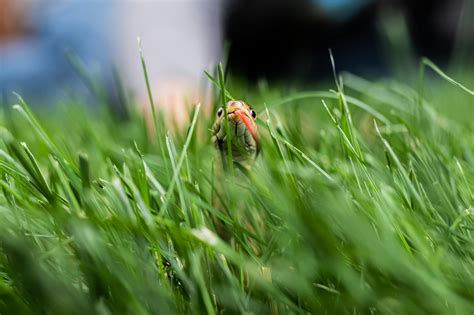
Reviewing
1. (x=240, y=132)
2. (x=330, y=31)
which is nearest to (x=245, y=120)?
(x=240, y=132)

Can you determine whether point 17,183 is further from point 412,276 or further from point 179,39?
point 179,39

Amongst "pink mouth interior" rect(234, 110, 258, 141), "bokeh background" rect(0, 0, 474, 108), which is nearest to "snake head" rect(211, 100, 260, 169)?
"pink mouth interior" rect(234, 110, 258, 141)

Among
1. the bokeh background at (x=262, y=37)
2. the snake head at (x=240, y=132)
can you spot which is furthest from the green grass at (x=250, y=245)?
the bokeh background at (x=262, y=37)

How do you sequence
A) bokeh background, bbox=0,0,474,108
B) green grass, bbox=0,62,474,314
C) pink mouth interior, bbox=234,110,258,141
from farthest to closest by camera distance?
bokeh background, bbox=0,0,474,108 → pink mouth interior, bbox=234,110,258,141 → green grass, bbox=0,62,474,314

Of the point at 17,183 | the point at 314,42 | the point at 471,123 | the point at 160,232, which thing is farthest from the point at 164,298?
the point at 314,42

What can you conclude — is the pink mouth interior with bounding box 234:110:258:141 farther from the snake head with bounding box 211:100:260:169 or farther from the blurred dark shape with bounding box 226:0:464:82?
the blurred dark shape with bounding box 226:0:464:82

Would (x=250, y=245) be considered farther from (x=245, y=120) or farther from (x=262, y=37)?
(x=262, y=37)

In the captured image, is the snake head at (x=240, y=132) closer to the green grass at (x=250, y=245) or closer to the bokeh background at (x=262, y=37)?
the green grass at (x=250, y=245)
